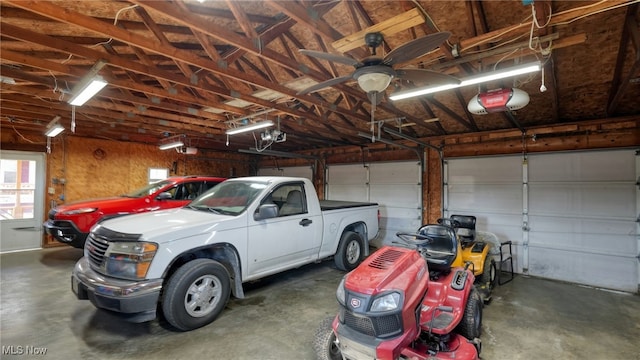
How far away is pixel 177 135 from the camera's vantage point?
768cm

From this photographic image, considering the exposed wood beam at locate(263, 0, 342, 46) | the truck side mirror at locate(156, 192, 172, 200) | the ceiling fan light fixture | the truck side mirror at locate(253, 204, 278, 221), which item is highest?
the exposed wood beam at locate(263, 0, 342, 46)

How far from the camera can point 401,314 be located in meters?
1.96

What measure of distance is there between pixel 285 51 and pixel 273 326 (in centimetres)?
353

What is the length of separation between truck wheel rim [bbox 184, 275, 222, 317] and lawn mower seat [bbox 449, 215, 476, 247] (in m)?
4.01

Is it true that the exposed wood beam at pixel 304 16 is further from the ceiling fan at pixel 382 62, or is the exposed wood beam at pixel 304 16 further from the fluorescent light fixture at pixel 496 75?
the fluorescent light fixture at pixel 496 75

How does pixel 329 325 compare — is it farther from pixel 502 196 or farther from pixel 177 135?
pixel 177 135

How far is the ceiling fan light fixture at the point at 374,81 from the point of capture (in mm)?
2262

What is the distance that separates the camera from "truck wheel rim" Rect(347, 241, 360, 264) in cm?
520

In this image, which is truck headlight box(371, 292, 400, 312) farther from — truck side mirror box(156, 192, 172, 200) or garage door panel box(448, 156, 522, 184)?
truck side mirror box(156, 192, 172, 200)

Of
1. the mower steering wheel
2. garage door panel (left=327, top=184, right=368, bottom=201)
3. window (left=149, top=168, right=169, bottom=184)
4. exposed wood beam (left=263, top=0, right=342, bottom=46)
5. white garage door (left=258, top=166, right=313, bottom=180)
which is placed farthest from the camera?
white garage door (left=258, top=166, right=313, bottom=180)

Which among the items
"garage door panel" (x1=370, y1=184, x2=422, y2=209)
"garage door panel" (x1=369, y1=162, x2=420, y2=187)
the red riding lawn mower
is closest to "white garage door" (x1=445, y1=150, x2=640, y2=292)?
"garage door panel" (x1=370, y1=184, x2=422, y2=209)

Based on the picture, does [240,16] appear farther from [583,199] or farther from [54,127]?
[583,199]

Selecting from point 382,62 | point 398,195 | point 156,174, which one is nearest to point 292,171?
point 398,195

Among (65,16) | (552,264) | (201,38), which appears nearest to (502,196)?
(552,264)
